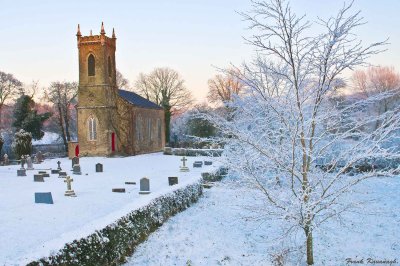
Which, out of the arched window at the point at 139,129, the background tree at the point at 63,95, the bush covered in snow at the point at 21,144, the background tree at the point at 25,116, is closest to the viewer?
the bush covered in snow at the point at 21,144

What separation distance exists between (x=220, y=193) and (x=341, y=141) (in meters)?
11.4

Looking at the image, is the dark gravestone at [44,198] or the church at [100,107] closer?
the dark gravestone at [44,198]

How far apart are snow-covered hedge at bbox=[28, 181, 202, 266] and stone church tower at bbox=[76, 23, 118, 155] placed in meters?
25.5

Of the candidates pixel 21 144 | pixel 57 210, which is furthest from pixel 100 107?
pixel 57 210

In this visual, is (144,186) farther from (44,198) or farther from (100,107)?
(100,107)

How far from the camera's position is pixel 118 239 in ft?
30.9

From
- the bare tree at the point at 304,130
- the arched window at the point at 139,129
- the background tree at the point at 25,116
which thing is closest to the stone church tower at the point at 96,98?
the arched window at the point at 139,129

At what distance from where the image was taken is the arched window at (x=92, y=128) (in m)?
38.9

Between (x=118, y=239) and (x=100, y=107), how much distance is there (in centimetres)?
3086

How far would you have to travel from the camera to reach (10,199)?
51.7 ft

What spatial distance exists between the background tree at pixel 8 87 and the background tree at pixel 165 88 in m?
23.7

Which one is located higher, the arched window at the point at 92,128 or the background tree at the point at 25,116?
the background tree at the point at 25,116

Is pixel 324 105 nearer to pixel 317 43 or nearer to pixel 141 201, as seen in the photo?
pixel 317 43
